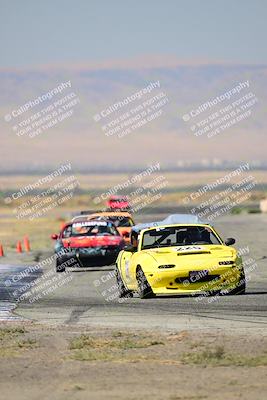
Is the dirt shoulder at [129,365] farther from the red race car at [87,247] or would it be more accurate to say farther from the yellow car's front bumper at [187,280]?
the red race car at [87,247]

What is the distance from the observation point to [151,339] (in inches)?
550

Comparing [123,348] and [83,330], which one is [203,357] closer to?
[123,348]

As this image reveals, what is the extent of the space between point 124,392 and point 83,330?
16.3ft

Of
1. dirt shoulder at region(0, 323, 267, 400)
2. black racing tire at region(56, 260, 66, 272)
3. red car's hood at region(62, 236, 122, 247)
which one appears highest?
dirt shoulder at region(0, 323, 267, 400)

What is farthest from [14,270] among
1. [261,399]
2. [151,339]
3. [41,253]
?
[261,399]

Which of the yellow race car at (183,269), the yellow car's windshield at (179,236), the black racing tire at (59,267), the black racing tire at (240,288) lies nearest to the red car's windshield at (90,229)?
the black racing tire at (59,267)

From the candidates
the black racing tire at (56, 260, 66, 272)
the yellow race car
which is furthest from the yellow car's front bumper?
the black racing tire at (56, 260, 66, 272)

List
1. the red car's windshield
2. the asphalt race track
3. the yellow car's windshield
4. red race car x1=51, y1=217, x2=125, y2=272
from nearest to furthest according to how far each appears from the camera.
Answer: the asphalt race track < the yellow car's windshield < red race car x1=51, y1=217, x2=125, y2=272 < the red car's windshield

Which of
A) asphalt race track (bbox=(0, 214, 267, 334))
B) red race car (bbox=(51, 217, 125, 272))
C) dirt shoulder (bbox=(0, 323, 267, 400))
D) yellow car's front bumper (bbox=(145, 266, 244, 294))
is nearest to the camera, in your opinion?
dirt shoulder (bbox=(0, 323, 267, 400))

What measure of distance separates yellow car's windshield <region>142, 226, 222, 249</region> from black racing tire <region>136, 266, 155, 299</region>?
968 mm

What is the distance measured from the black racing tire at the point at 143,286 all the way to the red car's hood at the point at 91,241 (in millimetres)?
9856

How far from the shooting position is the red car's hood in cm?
2973

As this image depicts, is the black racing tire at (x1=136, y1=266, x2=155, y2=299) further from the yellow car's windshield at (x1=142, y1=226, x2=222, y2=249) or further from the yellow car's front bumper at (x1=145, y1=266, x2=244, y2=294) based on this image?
the yellow car's windshield at (x1=142, y1=226, x2=222, y2=249)

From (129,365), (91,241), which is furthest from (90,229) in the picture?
(129,365)
